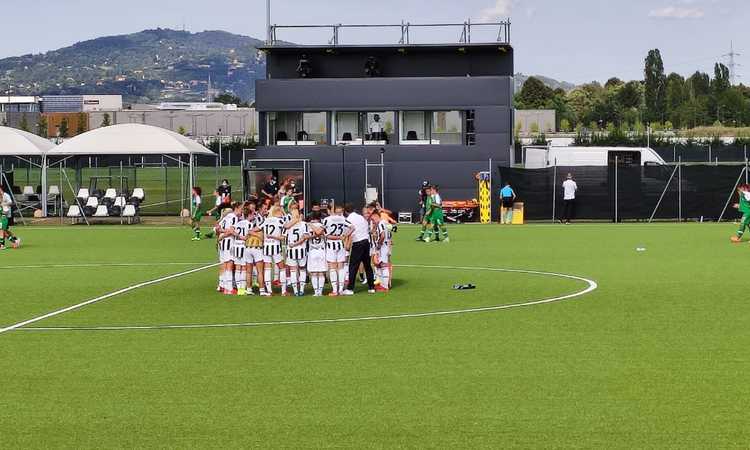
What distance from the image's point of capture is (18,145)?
183 ft

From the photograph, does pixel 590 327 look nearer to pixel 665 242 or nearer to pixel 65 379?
pixel 65 379

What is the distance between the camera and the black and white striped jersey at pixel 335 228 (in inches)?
944

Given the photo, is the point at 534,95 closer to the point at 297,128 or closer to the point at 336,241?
the point at 297,128

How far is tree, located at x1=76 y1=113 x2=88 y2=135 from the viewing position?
154 m

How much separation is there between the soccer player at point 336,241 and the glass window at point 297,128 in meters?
31.7

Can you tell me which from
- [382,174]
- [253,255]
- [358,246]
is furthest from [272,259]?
[382,174]

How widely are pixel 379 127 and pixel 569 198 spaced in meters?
9.18

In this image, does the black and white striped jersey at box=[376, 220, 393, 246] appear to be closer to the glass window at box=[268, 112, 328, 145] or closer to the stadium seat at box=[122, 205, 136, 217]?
the glass window at box=[268, 112, 328, 145]

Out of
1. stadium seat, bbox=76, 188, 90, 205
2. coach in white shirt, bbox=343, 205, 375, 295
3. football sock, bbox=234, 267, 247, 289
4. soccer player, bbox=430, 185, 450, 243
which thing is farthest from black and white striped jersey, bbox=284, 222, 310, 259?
stadium seat, bbox=76, 188, 90, 205

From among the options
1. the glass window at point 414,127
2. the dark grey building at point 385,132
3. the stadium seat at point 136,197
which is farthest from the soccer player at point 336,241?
the stadium seat at point 136,197

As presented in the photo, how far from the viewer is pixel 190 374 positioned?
588 inches

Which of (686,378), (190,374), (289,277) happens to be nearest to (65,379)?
(190,374)

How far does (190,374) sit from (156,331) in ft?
13.5

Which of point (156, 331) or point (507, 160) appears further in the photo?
point (507, 160)
